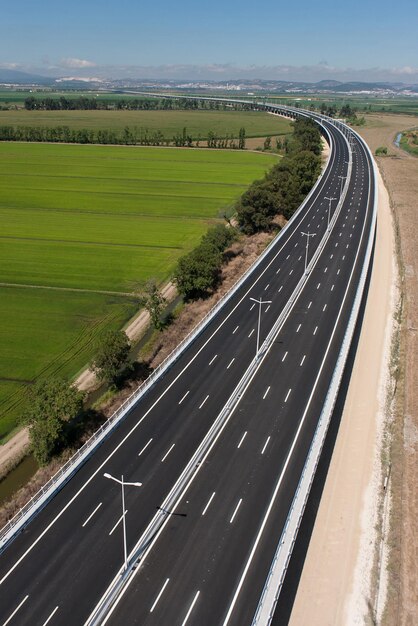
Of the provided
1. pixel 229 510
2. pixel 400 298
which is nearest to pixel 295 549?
pixel 229 510

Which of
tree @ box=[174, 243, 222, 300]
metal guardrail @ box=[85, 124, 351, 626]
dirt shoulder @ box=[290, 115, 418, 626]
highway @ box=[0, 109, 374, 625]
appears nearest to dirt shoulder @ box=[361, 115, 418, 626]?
dirt shoulder @ box=[290, 115, 418, 626]

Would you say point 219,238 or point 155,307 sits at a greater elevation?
point 219,238

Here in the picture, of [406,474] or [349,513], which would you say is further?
[406,474]

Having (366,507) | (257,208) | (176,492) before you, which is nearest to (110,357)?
(176,492)

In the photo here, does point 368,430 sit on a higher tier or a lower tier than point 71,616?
lower

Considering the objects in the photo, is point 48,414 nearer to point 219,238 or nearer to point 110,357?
point 110,357

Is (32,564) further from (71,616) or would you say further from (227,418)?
(227,418)
